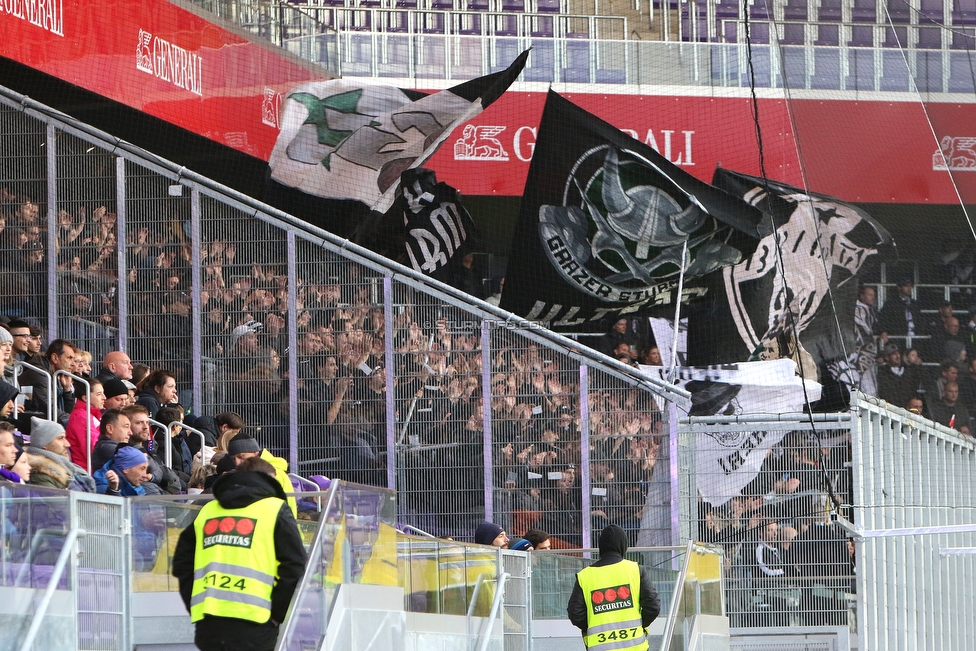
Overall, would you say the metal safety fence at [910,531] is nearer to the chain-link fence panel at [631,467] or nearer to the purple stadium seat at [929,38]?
the chain-link fence panel at [631,467]

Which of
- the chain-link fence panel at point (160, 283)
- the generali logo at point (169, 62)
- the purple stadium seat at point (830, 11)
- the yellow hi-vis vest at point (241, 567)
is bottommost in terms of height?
the yellow hi-vis vest at point (241, 567)

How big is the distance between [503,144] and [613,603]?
27.9 feet

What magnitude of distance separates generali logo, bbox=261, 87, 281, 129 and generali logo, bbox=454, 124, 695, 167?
1997 mm

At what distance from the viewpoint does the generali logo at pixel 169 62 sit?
12.4m

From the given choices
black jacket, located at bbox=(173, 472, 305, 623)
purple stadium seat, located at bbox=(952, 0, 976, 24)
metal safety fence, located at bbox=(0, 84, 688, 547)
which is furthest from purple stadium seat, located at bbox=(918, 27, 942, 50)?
black jacket, located at bbox=(173, 472, 305, 623)

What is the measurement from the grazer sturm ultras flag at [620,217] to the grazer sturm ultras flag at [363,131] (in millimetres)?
816

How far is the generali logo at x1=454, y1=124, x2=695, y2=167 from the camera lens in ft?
49.7

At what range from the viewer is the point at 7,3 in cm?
1086

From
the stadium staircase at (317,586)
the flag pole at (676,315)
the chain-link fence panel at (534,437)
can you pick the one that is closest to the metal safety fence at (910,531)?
the flag pole at (676,315)

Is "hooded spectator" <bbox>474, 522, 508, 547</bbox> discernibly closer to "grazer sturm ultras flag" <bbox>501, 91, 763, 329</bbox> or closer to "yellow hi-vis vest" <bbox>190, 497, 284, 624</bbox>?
"grazer sturm ultras flag" <bbox>501, 91, 763, 329</bbox>

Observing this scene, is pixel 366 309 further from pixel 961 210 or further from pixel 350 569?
pixel 961 210

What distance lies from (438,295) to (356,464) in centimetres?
135

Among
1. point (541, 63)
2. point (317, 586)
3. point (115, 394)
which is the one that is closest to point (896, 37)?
point (541, 63)

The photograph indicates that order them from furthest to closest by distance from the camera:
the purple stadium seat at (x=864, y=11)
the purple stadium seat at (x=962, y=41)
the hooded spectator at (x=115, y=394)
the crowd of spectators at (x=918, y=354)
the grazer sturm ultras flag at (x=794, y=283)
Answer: the purple stadium seat at (x=864, y=11) → the purple stadium seat at (x=962, y=41) → the grazer sturm ultras flag at (x=794, y=283) → the crowd of spectators at (x=918, y=354) → the hooded spectator at (x=115, y=394)
